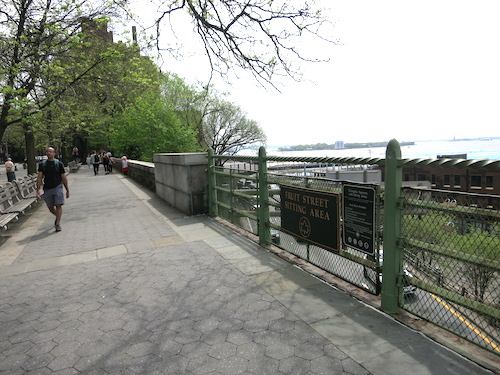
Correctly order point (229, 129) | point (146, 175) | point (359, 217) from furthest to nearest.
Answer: point (229, 129) → point (146, 175) → point (359, 217)

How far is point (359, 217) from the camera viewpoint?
3.56m

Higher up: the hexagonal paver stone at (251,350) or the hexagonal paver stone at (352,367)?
the hexagonal paver stone at (251,350)

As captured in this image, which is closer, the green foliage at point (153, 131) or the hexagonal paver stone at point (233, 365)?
the hexagonal paver stone at point (233, 365)

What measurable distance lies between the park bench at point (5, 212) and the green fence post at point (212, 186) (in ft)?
13.5

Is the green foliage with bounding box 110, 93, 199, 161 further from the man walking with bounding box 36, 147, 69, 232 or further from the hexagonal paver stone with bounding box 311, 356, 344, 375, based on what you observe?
the hexagonal paver stone with bounding box 311, 356, 344, 375

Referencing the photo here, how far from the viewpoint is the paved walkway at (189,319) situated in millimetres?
2633

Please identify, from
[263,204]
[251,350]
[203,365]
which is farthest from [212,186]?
[203,365]

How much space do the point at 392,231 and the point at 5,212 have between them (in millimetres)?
8769

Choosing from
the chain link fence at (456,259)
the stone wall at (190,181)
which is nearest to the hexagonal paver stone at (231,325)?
the chain link fence at (456,259)

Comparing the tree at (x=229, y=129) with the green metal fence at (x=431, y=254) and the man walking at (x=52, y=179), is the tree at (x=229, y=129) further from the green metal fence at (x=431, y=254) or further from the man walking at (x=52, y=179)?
the green metal fence at (x=431, y=254)

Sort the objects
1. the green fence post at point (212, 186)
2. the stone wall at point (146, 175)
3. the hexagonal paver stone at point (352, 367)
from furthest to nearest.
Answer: the stone wall at point (146, 175) < the green fence post at point (212, 186) < the hexagonal paver stone at point (352, 367)

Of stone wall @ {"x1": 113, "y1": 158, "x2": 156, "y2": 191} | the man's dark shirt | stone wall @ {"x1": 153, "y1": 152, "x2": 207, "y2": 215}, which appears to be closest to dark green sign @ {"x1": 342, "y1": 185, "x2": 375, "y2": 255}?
stone wall @ {"x1": 153, "y1": 152, "x2": 207, "y2": 215}

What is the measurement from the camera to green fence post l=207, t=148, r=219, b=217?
7785 millimetres

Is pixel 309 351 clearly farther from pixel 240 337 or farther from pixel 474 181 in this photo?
pixel 474 181
